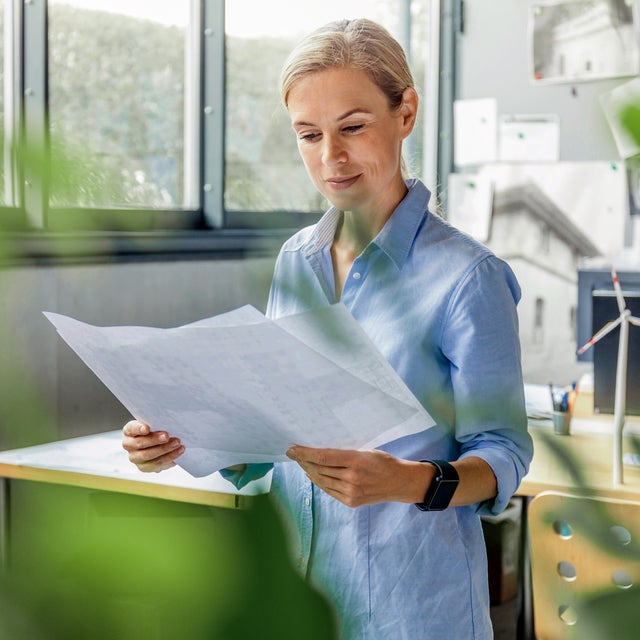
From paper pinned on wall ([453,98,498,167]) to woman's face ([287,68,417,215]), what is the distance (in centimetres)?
317

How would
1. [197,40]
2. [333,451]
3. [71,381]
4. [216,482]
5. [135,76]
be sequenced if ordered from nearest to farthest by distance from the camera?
[333,451]
[216,482]
[71,381]
[135,76]
[197,40]

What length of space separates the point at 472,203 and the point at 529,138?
0.36 meters

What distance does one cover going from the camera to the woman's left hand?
0.87 m

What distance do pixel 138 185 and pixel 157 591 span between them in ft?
0.35

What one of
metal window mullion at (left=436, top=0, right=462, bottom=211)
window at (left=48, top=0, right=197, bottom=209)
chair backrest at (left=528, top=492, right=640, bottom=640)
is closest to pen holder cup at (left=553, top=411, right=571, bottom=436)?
chair backrest at (left=528, top=492, right=640, bottom=640)

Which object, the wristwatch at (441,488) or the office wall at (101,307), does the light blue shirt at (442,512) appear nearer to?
the wristwatch at (441,488)

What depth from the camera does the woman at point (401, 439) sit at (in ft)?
A: 3.07

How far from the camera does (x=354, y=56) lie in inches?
40.0

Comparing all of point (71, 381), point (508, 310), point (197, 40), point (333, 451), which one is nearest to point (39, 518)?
point (333, 451)

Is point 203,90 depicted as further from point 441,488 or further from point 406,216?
point 441,488

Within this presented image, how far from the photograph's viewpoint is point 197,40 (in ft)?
10.1

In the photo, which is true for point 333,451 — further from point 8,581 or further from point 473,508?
point 8,581

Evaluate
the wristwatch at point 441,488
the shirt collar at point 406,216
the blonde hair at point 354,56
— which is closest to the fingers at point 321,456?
the wristwatch at point 441,488

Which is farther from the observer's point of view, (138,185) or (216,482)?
(216,482)
